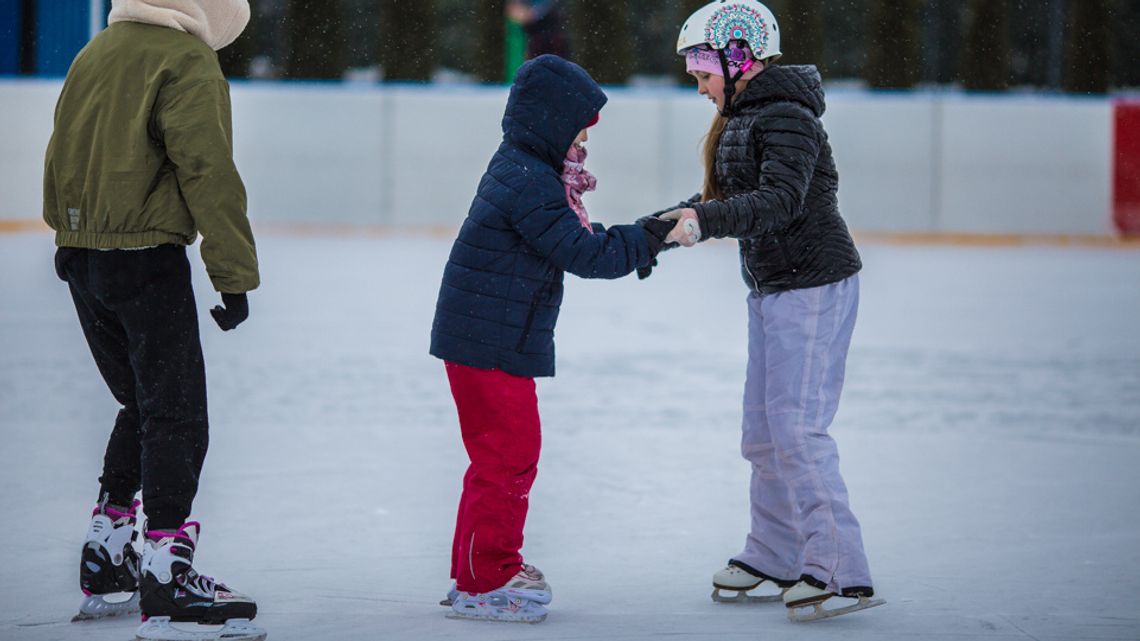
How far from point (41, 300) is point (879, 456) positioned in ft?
21.8

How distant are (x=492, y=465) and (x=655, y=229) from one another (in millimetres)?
661

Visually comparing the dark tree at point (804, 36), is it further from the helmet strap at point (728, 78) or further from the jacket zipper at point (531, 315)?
the jacket zipper at point (531, 315)

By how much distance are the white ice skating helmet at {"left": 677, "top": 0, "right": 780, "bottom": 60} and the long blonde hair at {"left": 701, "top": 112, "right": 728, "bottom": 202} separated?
0.20m

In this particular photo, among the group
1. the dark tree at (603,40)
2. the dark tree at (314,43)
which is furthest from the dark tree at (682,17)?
the dark tree at (314,43)

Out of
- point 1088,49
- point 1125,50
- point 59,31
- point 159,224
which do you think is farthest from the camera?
point 1125,50

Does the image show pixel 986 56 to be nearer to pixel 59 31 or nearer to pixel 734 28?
pixel 59 31

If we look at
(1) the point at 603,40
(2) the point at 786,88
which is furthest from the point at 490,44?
(2) the point at 786,88

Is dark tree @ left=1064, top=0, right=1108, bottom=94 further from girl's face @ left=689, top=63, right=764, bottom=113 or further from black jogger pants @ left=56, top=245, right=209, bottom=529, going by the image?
black jogger pants @ left=56, top=245, right=209, bottom=529

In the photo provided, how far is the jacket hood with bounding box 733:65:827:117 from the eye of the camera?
3.72m

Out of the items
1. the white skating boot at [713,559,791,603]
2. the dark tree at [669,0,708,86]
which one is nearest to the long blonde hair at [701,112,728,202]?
the white skating boot at [713,559,791,603]

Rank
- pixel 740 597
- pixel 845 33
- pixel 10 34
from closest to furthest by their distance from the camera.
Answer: pixel 740 597 → pixel 10 34 → pixel 845 33

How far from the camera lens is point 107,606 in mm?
3617

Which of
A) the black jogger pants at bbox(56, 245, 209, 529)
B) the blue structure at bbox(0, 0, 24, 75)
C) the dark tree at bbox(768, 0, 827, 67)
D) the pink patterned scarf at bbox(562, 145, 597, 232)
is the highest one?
the dark tree at bbox(768, 0, 827, 67)

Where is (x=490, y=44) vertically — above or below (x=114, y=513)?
above
